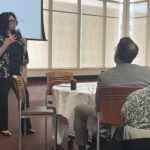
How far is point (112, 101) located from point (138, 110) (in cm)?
91

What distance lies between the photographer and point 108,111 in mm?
2689

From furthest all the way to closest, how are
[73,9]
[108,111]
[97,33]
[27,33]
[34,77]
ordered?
[97,33] < [73,9] < [34,77] < [27,33] < [108,111]

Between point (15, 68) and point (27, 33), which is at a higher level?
point (27, 33)

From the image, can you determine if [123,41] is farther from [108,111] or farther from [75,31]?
[75,31]

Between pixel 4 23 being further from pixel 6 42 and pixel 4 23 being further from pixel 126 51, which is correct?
pixel 126 51

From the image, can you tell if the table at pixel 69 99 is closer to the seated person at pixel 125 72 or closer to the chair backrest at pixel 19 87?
the chair backrest at pixel 19 87

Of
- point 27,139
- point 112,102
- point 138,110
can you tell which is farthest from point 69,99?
point 138,110

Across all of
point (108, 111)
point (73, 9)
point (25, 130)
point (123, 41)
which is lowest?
point (25, 130)

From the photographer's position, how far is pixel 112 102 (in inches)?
104

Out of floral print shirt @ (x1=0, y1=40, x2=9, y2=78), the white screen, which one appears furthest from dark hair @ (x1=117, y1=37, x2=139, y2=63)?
the white screen

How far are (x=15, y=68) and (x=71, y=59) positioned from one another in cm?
689

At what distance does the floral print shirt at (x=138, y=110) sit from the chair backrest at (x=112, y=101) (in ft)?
2.60

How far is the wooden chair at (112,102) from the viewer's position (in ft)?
8.48

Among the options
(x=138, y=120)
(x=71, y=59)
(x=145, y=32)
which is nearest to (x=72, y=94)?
(x=138, y=120)
